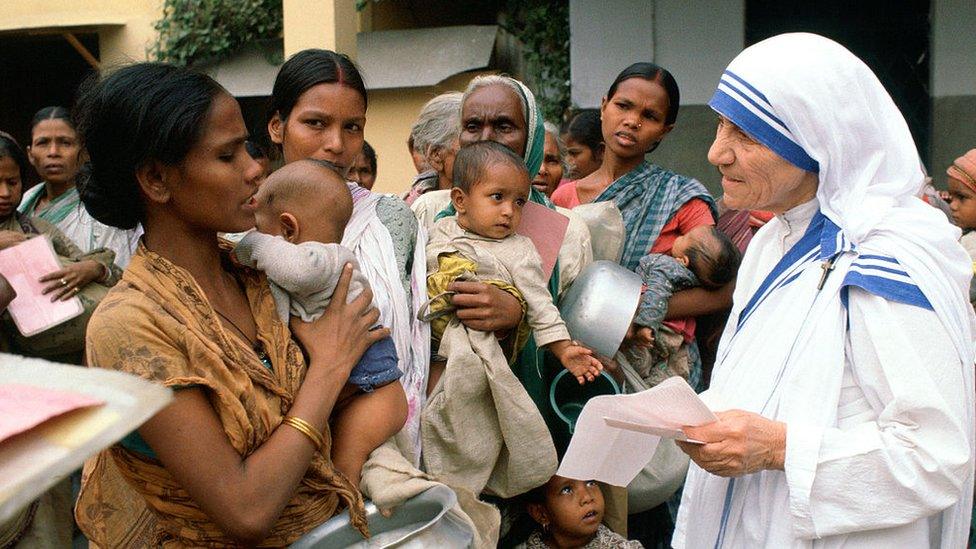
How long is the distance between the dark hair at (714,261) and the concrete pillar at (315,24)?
4956 mm

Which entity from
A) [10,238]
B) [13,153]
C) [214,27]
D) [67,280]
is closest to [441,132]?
[67,280]

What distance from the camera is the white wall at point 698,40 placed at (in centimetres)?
698

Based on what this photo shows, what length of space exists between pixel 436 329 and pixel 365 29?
6.44 meters

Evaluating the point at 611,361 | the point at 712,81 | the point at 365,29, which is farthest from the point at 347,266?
the point at 365,29

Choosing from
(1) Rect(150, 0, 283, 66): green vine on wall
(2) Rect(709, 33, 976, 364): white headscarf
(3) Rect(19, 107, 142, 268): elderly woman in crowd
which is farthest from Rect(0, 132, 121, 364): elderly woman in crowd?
(1) Rect(150, 0, 283, 66): green vine on wall

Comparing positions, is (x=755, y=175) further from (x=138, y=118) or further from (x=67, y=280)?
(x=67, y=280)

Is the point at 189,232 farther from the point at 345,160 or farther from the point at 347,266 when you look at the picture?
the point at 345,160

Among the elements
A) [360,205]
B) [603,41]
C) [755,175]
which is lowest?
[603,41]

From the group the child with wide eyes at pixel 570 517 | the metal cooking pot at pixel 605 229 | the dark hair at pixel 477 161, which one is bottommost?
the child with wide eyes at pixel 570 517

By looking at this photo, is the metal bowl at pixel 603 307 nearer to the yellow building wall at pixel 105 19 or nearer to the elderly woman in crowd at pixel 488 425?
the elderly woman in crowd at pixel 488 425

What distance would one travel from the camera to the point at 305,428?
6.34ft

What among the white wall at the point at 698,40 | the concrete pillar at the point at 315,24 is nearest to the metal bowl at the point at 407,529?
the white wall at the point at 698,40

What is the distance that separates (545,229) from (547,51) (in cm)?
557

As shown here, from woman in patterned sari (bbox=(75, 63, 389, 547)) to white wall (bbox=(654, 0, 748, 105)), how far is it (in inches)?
214
